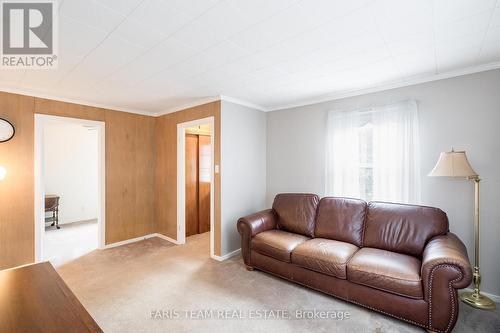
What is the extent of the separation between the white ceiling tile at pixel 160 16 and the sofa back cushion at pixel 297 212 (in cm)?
258

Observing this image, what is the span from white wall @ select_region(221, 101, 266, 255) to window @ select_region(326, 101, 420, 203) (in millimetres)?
1197

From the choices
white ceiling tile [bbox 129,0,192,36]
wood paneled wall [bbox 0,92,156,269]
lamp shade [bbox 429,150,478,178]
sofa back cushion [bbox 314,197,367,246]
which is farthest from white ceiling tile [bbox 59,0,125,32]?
lamp shade [bbox 429,150,478,178]

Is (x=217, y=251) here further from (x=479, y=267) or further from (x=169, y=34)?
(x=479, y=267)

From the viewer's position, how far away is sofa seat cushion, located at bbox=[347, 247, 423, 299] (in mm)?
1990

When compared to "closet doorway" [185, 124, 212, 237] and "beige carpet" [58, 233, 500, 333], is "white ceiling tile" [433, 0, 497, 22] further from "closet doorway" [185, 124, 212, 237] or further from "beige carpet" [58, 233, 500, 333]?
"closet doorway" [185, 124, 212, 237]

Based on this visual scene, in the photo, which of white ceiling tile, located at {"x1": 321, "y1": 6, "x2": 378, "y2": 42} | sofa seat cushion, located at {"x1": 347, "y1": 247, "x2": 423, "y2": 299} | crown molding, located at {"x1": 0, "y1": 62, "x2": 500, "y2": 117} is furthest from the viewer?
crown molding, located at {"x1": 0, "y1": 62, "x2": 500, "y2": 117}

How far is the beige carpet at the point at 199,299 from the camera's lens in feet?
6.73

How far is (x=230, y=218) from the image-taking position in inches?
143

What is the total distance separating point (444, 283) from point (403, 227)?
2.65 ft

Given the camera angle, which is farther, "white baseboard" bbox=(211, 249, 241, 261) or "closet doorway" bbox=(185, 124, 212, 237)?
"closet doorway" bbox=(185, 124, 212, 237)

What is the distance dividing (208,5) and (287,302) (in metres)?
2.62

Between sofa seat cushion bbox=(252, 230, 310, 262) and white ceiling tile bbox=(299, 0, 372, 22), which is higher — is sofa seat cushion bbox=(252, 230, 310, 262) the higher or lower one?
the lower one

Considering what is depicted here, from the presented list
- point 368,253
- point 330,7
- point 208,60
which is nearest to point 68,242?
point 208,60

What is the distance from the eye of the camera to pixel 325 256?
245cm
